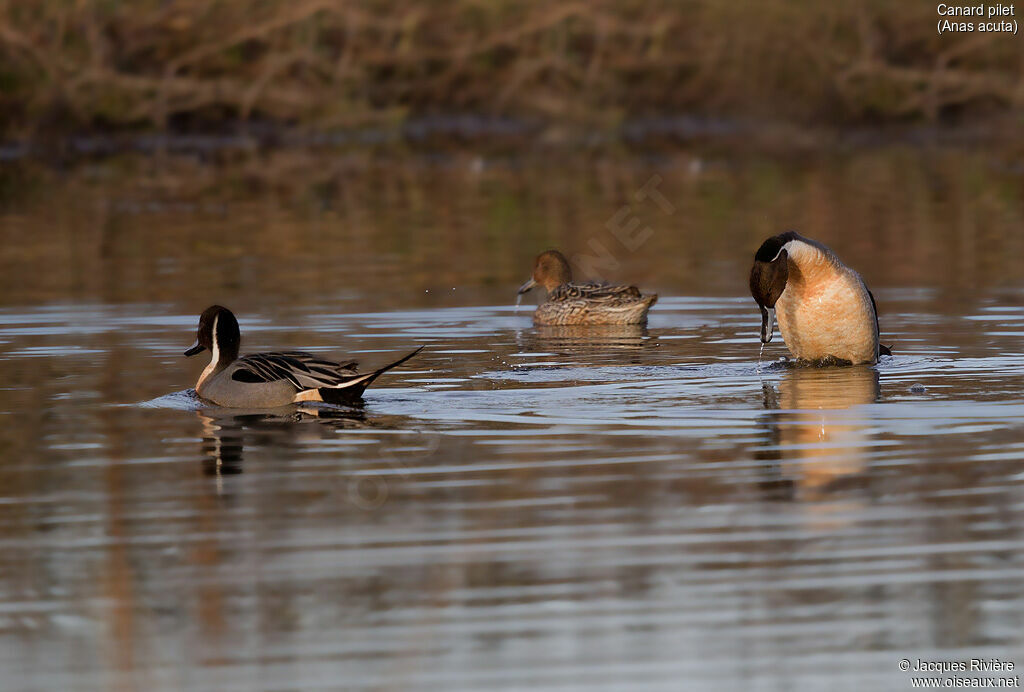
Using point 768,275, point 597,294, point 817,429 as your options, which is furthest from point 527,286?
point 817,429

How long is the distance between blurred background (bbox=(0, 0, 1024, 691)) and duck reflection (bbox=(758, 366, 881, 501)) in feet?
0.10

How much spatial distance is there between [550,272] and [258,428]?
23.6 ft

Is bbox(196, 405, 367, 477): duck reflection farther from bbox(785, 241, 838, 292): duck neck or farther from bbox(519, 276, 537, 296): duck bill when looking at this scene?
bbox(519, 276, 537, 296): duck bill

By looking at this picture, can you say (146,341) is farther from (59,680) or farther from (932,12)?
(932,12)

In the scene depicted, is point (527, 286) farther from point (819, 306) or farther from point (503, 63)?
point (503, 63)

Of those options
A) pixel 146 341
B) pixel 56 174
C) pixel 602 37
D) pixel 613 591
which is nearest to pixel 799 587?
pixel 613 591

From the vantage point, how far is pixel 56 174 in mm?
31906

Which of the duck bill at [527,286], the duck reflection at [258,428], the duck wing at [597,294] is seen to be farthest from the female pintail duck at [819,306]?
the duck bill at [527,286]

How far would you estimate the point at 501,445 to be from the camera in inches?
357

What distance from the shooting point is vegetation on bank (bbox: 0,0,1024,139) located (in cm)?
3650

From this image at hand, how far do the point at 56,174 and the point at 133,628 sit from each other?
26655 millimetres

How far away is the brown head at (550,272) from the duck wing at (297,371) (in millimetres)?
6427

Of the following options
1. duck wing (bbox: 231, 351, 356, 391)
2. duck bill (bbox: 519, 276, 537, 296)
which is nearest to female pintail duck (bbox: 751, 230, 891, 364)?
duck wing (bbox: 231, 351, 356, 391)

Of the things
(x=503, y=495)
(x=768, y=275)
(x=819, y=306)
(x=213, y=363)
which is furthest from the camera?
(x=819, y=306)
